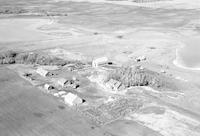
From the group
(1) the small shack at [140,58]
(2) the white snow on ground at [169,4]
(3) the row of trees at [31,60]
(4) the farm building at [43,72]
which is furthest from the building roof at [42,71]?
(2) the white snow on ground at [169,4]

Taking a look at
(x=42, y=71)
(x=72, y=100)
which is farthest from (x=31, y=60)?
(x=72, y=100)

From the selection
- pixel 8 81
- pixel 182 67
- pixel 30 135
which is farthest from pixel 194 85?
pixel 8 81

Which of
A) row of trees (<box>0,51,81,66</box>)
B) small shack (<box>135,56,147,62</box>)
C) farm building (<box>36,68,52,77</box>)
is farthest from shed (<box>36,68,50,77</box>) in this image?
small shack (<box>135,56,147,62</box>)

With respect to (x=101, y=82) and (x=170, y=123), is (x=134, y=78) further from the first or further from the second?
(x=170, y=123)

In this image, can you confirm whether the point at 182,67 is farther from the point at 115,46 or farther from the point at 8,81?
the point at 8,81

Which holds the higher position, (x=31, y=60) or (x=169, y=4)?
(x=169, y=4)

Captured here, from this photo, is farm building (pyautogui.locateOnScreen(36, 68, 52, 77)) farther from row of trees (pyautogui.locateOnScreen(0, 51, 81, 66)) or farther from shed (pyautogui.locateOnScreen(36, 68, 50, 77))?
row of trees (pyautogui.locateOnScreen(0, 51, 81, 66))
